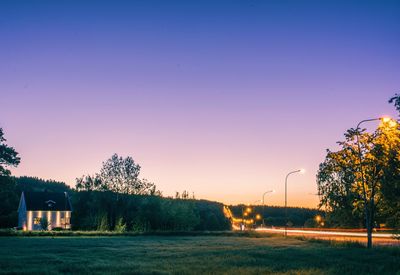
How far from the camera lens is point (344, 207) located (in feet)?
180

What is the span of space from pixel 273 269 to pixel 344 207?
125ft

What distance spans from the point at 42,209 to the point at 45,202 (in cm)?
245

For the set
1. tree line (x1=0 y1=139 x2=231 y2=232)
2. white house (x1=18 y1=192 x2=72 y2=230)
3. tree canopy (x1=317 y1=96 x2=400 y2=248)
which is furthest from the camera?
white house (x1=18 y1=192 x2=72 y2=230)

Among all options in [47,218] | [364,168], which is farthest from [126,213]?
[364,168]

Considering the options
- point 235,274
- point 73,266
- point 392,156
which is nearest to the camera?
point 235,274

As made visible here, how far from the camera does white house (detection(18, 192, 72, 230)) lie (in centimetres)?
10700

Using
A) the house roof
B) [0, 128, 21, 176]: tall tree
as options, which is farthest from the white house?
[0, 128, 21, 176]: tall tree

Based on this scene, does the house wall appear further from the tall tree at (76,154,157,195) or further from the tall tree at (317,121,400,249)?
the tall tree at (317,121,400,249)

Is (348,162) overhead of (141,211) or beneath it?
overhead

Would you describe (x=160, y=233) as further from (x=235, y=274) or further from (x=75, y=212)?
(x=235, y=274)

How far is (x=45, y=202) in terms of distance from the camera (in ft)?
368

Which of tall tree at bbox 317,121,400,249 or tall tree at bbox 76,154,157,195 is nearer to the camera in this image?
tall tree at bbox 317,121,400,249

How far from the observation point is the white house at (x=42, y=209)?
351ft

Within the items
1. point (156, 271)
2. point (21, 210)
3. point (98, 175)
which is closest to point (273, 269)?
point (156, 271)
